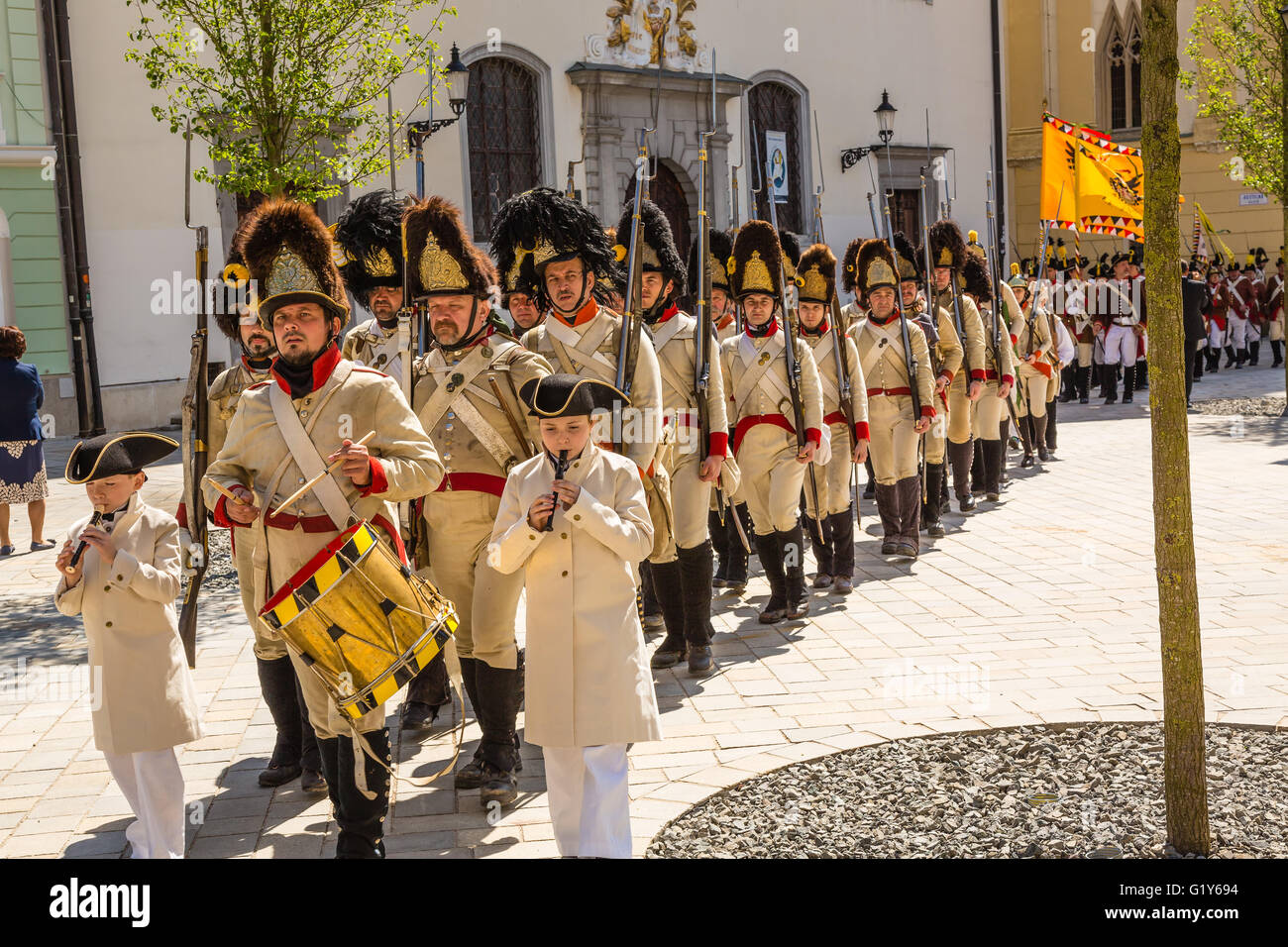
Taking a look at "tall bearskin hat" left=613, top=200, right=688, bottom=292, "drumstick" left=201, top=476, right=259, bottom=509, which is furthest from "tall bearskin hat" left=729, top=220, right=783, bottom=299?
"drumstick" left=201, top=476, right=259, bottom=509

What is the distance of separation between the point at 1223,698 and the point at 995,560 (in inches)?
140

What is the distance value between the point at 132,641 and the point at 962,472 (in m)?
8.14

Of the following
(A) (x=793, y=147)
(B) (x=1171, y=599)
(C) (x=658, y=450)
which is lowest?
(B) (x=1171, y=599)

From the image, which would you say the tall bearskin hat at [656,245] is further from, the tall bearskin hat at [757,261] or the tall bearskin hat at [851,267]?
the tall bearskin hat at [851,267]

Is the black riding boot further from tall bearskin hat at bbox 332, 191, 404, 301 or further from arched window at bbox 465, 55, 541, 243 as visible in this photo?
arched window at bbox 465, 55, 541, 243

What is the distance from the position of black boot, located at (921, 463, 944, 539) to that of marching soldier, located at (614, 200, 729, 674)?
3.76 metres

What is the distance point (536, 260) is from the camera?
592 centimetres

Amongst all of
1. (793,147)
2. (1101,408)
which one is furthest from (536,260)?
(793,147)

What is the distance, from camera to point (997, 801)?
471 cm

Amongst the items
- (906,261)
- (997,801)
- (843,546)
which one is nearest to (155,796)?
(997,801)

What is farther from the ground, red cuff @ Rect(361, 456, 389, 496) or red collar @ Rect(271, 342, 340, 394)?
red collar @ Rect(271, 342, 340, 394)

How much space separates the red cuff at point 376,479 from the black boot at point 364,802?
2.42 ft

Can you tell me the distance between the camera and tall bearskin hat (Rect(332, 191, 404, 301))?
21.5ft
